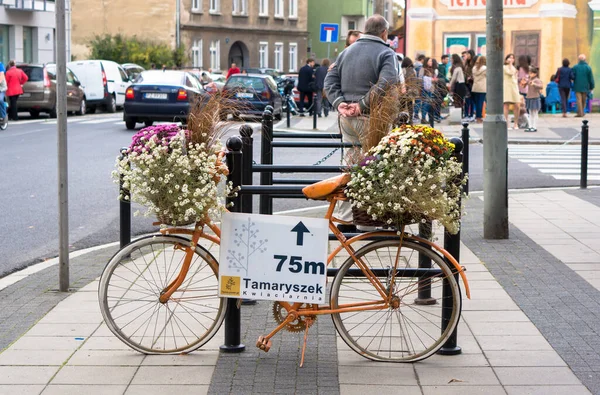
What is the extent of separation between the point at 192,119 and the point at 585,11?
97.3 ft

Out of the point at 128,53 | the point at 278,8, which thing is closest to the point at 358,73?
the point at 128,53

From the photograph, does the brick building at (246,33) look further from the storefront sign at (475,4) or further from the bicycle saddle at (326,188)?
the bicycle saddle at (326,188)

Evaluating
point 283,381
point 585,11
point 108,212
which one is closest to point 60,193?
point 283,381

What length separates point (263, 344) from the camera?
5.56m

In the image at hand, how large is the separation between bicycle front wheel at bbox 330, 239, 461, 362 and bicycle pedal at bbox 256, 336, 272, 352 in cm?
37

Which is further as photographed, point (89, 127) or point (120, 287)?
point (89, 127)

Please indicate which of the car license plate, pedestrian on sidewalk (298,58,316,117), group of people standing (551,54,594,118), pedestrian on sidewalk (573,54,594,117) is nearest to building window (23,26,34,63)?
pedestrian on sidewalk (298,58,316,117)

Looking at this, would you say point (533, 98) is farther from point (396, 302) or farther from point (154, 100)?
point (396, 302)

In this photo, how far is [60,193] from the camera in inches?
293

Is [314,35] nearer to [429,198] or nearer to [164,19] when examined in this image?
[164,19]

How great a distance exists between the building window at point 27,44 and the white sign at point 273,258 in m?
44.2

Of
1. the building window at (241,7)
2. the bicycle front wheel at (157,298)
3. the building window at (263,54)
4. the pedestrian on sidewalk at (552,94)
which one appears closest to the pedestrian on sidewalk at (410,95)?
the bicycle front wheel at (157,298)

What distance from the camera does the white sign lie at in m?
5.53

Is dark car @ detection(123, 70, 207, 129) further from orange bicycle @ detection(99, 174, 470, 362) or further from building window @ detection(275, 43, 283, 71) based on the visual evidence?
building window @ detection(275, 43, 283, 71)
